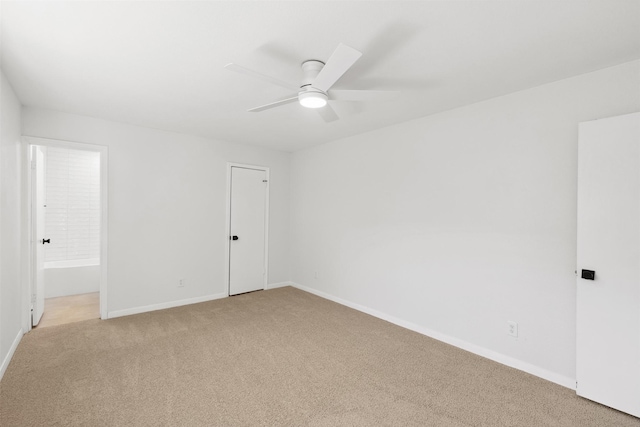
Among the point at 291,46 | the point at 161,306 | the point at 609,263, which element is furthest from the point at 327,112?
the point at 161,306

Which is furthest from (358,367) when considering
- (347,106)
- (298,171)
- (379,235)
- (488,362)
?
(298,171)

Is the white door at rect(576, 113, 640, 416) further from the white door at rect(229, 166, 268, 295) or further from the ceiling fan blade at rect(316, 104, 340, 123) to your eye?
the white door at rect(229, 166, 268, 295)

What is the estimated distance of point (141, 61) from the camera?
2197 mm

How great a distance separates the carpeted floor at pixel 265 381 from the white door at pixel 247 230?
1354 millimetres

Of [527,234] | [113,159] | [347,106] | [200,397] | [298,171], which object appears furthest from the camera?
[298,171]

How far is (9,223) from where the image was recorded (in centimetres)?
263

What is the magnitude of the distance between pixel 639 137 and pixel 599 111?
0.36 metres

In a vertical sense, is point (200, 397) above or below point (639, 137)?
below

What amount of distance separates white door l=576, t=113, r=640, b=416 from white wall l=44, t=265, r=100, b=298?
6324mm

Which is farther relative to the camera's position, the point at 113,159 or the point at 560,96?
the point at 113,159

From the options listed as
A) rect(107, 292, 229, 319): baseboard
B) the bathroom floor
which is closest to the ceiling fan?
rect(107, 292, 229, 319): baseboard

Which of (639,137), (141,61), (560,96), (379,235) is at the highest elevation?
(141,61)

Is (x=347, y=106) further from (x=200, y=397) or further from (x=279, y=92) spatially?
(x=200, y=397)

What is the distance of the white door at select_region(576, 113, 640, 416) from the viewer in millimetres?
2008
